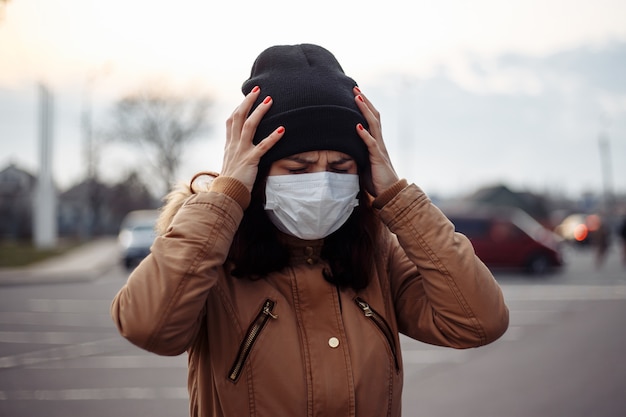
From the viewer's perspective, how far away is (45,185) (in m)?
27.9

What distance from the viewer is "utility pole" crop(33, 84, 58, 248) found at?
27.1 m

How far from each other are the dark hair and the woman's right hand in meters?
0.13

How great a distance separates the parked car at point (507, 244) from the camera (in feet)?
57.6

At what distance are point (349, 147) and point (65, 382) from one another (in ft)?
17.4

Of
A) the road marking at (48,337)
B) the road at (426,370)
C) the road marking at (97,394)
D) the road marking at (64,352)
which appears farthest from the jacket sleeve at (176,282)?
the road marking at (48,337)

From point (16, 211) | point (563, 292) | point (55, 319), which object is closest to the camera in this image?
point (55, 319)

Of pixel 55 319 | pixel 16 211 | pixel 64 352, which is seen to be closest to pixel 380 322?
pixel 64 352

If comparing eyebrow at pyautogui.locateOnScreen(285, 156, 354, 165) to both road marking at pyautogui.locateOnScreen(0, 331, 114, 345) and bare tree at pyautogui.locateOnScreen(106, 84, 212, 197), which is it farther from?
bare tree at pyautogui.locateOnScreen(106, 84, 212, 197)

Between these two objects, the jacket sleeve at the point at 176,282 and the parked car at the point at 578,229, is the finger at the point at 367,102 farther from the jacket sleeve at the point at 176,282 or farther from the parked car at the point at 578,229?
the parked car at the point at 578,229

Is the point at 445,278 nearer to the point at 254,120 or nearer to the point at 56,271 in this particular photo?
the point at 254,120

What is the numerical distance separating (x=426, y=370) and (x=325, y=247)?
5.16 m

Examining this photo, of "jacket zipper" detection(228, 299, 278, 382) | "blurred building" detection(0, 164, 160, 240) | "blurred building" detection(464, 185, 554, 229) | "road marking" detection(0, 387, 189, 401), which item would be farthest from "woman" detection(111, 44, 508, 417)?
"blurred building" detection(464, 185, 554, 229)

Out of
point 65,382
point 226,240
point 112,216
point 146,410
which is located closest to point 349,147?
point 226,240

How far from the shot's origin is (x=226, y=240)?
5.99ft
